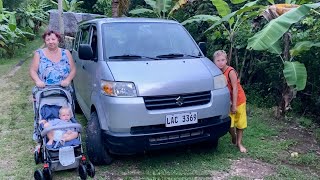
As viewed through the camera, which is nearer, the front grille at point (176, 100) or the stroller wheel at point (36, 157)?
the front grille at point (176, 100)

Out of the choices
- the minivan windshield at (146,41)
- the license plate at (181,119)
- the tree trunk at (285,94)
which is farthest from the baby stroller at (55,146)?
the tree trunk at (285,94)

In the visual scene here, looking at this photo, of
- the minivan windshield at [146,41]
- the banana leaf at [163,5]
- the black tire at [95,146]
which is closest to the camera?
the black tire at [95,146]

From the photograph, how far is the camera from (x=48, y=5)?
25.1m

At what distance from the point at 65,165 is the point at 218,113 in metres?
1.95

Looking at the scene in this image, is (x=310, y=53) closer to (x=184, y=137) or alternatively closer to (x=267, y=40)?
(x=267, y=40)

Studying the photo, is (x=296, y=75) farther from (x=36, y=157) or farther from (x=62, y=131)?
(x=36, y=157)

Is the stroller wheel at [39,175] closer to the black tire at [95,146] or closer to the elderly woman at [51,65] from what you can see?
the black tire at [95,146]

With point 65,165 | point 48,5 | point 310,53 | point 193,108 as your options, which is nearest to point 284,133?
point 310,53

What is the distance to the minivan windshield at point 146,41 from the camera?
485 centimetres

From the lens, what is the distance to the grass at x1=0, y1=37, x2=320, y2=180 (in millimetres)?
4367

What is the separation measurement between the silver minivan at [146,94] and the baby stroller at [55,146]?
23 cm

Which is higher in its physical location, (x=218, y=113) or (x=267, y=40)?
(x=267, y=40)

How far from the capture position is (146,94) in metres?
4.10

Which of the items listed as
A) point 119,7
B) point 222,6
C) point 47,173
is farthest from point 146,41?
point 119,7
